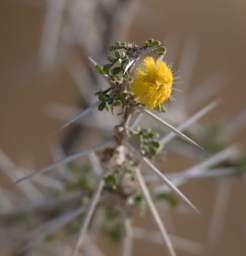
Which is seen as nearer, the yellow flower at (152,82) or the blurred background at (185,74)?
the yellow flower at (152,82)

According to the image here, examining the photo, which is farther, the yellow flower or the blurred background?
the blurred background

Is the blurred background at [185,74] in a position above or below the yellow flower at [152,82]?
above

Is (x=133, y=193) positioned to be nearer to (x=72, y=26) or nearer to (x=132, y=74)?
(x=132, y=74)

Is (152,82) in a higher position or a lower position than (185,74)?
lower

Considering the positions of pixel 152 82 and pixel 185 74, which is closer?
pixel 152 82

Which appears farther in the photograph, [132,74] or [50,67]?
[50,67]

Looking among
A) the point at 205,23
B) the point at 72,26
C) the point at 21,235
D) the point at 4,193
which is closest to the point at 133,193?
the point at 21,235

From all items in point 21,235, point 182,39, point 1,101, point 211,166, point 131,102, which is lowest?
point 131,102

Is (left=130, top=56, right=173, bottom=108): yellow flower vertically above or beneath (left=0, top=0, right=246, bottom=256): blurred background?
beneath
